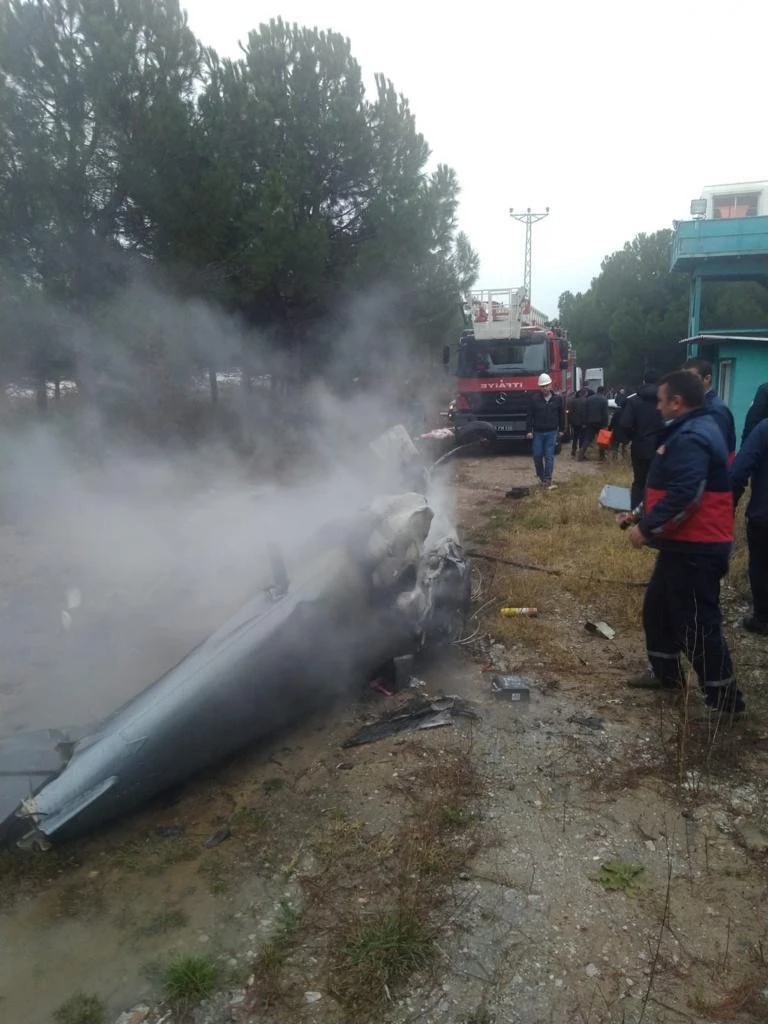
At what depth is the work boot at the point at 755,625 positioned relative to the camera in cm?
463

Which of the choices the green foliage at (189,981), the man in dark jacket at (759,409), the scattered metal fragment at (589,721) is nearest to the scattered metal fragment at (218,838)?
the green foliage at (189,981)

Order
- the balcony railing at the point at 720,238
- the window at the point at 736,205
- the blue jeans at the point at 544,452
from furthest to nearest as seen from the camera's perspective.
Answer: the window at the point at 736,205
the balcony railing at the point at 720,238
the blue jeans at the point at 544,452

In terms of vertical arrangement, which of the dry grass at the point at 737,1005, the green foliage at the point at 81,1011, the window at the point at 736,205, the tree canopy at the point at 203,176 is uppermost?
the window at the point at 736,205

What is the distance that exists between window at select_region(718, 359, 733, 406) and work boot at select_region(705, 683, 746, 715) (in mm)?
10190

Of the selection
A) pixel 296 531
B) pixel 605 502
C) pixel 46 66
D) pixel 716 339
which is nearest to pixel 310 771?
pixel 296 531

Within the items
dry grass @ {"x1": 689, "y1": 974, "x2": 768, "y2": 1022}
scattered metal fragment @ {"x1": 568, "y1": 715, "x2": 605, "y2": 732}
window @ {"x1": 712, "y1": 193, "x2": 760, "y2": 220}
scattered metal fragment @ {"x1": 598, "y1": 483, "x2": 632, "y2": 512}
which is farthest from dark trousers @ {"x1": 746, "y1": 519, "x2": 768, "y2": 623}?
window @ {"x1": 712, "y1": 193, "x2": 760, "y2": 220}

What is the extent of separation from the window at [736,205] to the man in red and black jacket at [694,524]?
22234 millimetres

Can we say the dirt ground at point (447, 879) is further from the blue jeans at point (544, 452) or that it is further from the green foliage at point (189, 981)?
the blue jeans at point (544, 452)

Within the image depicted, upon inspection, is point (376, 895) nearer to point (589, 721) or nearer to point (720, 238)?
point (589, 721)

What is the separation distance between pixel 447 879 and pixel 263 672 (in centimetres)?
115

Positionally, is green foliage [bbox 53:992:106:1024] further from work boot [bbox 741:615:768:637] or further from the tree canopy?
the tree canopy

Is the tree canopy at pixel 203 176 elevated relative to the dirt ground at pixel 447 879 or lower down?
elevated

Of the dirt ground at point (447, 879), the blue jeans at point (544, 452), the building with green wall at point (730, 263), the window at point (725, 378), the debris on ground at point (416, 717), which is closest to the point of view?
the dirt ground at point (447, 879)

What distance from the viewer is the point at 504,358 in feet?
47.0
